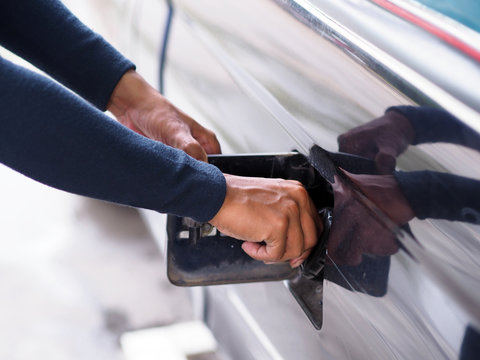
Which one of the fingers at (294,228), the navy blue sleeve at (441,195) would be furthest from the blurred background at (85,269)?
the navy blue sleeve at (441,195)

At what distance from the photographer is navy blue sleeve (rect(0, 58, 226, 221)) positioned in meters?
0.87

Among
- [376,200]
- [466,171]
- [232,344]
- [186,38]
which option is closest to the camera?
[466,171]

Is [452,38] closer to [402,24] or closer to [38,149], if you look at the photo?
[402,24]

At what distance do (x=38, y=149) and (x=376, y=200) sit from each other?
0.53 meters

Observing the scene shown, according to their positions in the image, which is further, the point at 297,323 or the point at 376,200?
the point at 297,323

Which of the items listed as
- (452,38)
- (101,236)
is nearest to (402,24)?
(452,38)

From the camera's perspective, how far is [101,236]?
2457mm

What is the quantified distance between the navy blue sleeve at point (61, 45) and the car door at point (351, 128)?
9.3 inches

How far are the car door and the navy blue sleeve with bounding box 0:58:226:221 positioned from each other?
Result: 0.73 ft

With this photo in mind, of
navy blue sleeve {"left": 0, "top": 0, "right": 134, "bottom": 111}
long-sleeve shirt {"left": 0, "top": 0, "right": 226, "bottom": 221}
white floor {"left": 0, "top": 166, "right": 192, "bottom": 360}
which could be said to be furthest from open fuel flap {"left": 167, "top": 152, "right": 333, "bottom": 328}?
Result: white floor {"left": 0, "top": 166, "right": 192, "bottom": 360}

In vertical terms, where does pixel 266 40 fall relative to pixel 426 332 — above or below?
above

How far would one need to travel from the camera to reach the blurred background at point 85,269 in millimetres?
1938

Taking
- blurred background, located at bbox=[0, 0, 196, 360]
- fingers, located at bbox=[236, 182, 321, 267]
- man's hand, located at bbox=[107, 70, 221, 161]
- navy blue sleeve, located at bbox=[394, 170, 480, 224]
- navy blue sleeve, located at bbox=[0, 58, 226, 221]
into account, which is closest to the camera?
navy blue sleeve, located at bbox=[394, 170, 480, 224]

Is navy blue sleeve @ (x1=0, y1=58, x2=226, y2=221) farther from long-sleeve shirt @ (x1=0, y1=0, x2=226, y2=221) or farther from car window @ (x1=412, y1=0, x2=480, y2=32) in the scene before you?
car window @ (x1=412, y1=0, x2=480, y2=32)
